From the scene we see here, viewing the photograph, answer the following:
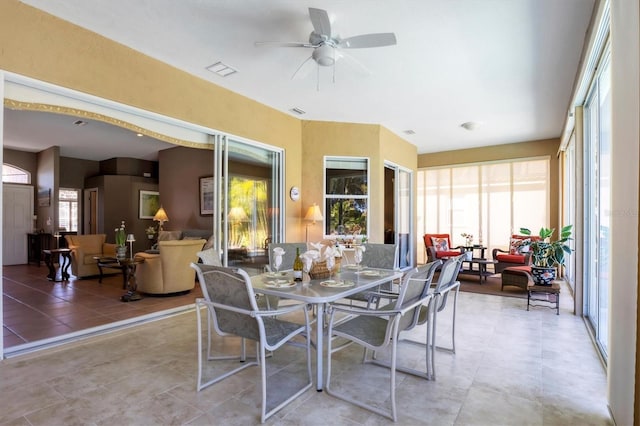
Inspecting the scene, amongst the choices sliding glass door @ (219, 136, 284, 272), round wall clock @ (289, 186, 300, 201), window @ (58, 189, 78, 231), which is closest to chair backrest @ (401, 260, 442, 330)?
sliding glass door @ (219, 136, 284, 272)

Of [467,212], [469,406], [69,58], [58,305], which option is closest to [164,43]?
[69,58]

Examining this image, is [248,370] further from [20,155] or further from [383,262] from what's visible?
[20,155]

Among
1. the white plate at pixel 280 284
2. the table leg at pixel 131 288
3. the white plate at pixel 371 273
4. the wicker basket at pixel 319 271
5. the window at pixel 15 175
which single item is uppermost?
the window at pixel 15 175

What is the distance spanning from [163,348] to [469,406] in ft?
8.59

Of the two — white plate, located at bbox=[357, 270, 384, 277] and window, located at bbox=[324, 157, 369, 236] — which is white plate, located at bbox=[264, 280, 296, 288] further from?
window, located at bbox=[324, 157, 369, 236]

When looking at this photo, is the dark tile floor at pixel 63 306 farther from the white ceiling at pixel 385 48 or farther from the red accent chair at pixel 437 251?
the red accent chair at pixel 437 251

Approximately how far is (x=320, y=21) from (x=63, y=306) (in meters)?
4.70

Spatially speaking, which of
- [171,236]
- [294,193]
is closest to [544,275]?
[294,193]

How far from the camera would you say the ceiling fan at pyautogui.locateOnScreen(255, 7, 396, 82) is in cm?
269

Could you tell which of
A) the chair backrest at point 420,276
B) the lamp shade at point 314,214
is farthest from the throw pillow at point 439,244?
the chair backrest at point 420,276

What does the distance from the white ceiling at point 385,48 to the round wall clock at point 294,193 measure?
1380 millimetres

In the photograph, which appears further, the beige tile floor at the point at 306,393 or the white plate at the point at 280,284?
the white plate at the point at 280,284

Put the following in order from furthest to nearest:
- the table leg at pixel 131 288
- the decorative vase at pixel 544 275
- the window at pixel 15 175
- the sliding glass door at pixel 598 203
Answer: the window at pixel 15 175 → the table leg at pixel 131 288 → the decorative vase at pixel 544 275 → the sliding glass door at pixel 598 203

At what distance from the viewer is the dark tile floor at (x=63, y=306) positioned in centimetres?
348
